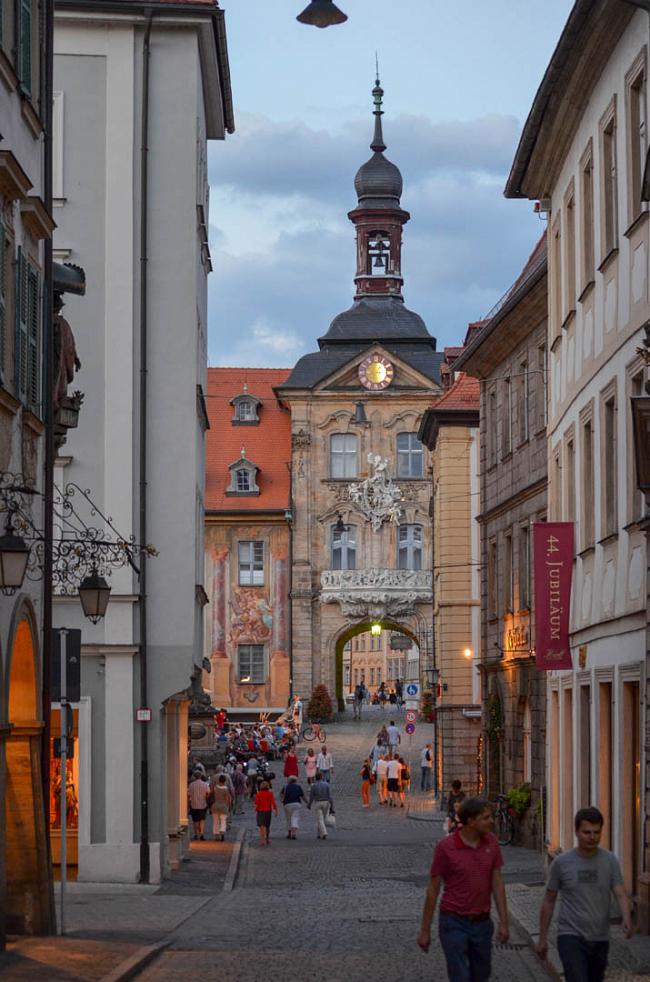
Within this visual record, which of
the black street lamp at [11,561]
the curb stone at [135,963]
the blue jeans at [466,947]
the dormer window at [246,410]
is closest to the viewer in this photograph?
the blue jeans at [466,947]

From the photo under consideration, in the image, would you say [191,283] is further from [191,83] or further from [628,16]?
[628,16]

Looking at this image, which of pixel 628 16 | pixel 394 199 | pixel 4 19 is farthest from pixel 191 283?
pixel 394 199

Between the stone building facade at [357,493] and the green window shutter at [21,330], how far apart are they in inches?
2670

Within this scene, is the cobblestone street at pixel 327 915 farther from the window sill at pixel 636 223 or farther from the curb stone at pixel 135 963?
the window sill at pixel 636 223

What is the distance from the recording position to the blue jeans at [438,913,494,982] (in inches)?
472

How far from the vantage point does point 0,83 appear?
17.7 meters

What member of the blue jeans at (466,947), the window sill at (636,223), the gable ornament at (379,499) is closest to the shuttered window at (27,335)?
the window sill at (636,223)

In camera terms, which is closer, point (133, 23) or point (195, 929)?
point (195, 929)

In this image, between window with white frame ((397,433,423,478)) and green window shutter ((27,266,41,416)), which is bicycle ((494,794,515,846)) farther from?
window with white frame ((397,433,423,478))

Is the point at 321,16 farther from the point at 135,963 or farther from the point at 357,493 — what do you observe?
the point at 357,493

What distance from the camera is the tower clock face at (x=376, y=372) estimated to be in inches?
3425

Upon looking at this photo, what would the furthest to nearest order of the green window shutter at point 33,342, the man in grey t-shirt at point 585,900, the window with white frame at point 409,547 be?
the window with white frame at point 409,547 < the green window shutter at point 33,342 < the man in grey t-shirt at point 585,900

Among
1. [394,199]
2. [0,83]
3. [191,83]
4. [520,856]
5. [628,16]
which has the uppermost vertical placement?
[394,199]

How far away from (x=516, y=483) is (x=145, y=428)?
12.7 meters
